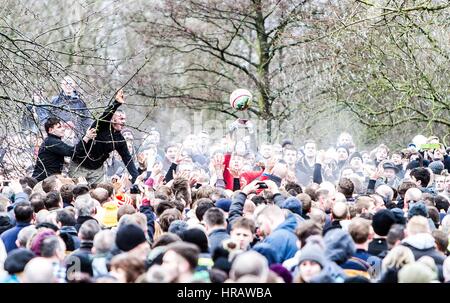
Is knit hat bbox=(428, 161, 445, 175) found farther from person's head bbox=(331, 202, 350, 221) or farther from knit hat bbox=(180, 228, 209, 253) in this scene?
knit hat bbox=(180, 228, 209, 253)

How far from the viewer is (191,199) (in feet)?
45.9

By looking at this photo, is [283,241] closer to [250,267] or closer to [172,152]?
[250,267]

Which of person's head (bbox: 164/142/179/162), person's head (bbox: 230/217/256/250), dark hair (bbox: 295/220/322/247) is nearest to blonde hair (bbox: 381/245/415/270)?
dark hair (bbox: 295/220/322/247)

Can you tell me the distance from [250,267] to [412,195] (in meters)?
6.26

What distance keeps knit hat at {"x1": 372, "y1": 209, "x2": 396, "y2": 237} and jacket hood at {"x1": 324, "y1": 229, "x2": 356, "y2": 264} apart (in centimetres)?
114

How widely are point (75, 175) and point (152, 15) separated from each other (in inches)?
635

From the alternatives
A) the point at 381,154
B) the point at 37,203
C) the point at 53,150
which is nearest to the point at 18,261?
the point at 37,203

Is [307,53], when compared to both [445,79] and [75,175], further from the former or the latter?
[75,175]

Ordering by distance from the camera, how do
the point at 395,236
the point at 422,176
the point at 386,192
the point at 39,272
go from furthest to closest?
1. the point at 422,176
2. the point at 386,192
3. the point at 395,236
4. the point at 39,272

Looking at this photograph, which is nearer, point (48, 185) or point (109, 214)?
point (109, 214)

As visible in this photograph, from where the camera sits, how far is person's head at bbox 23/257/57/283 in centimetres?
805

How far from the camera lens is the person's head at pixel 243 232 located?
9875mm

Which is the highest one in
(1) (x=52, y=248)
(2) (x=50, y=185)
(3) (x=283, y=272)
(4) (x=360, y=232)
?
(2) (x=50, y=185)

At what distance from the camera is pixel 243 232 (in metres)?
9.97
